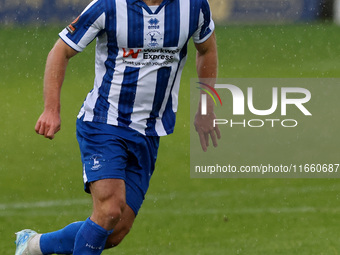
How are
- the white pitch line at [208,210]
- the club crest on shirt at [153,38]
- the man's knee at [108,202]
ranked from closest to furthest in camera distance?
the man's knee at [108,202] < the club crest on shirt at [153,38] < the white pitch line at [208,210]

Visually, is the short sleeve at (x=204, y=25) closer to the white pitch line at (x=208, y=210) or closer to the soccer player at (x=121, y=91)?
the soccer player at (x=121, y=91)

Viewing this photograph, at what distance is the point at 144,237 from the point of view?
7117mm

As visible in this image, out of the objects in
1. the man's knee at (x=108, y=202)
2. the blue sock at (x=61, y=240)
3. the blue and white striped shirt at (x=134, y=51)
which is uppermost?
the blue and white striped shirt at (x=134, y=51)

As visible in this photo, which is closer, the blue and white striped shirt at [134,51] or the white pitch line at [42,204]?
the blue and white striped shirt at [134,51]

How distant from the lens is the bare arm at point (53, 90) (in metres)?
5.27

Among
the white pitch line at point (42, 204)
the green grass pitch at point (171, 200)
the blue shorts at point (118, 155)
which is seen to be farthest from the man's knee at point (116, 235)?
the white pitch line at point (42, 204)

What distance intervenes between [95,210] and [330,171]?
5.28m

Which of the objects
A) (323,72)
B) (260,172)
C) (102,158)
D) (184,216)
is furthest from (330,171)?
(323,72)

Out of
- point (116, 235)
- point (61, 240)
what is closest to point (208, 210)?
point (61, 240)

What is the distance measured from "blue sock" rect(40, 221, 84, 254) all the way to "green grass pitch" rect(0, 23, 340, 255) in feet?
1.97

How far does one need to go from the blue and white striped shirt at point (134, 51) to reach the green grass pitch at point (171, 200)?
1321mm

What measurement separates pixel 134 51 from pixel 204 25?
0.47 m

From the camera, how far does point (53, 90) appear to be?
5418 mm

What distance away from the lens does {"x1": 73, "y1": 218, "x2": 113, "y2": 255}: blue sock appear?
549 centimetres
